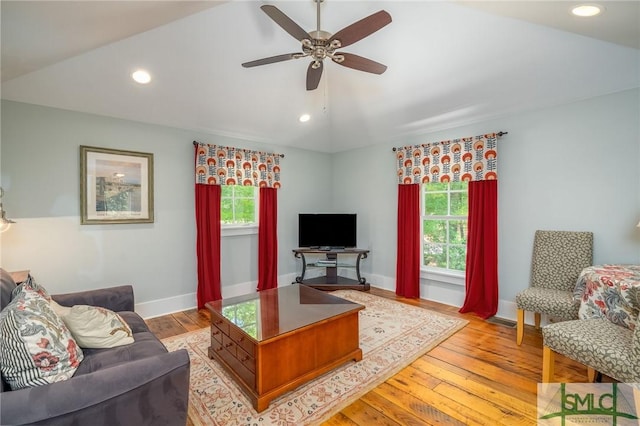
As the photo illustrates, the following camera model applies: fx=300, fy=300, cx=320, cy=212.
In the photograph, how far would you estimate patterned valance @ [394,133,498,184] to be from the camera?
11.7ft

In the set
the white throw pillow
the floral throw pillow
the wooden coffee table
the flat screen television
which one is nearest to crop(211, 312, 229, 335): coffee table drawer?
the wooden coffee table

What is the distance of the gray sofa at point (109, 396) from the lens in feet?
3.74

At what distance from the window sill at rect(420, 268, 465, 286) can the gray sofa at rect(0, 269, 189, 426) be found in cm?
351

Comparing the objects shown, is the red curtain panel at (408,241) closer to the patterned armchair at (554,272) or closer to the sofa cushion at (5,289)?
the patterned armchair at (554,272)

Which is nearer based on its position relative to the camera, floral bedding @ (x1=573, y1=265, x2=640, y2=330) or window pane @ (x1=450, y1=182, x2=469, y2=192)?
floral bedding @ (x1=573, y1=265, x2=640, y2=330)

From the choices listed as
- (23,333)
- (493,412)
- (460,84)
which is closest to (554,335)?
(493,412)

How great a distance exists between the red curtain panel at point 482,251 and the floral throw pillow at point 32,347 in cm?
383

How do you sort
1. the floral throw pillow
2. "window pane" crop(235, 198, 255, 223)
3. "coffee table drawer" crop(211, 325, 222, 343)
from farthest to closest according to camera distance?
"window pane" crop(235, 198, 255, 223) < "coffee table drawer" crop(211, 325, 222, 343) < the floral throw pillow

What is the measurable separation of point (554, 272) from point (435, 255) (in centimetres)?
148

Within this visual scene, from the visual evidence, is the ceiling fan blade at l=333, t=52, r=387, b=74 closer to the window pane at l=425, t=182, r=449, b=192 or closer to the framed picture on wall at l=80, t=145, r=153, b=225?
the window pane at l=425, t=182, r=449, b=192

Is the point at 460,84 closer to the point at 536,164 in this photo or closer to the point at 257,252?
the point at 536,164

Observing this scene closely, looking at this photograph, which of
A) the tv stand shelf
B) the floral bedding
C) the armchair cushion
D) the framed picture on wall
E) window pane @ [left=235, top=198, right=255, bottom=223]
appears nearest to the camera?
the floral bedding

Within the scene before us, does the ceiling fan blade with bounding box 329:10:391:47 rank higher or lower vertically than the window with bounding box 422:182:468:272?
higher

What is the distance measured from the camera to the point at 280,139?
471cm
